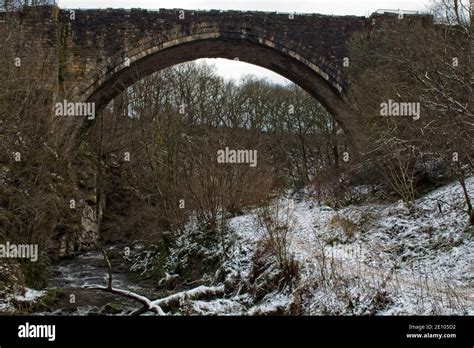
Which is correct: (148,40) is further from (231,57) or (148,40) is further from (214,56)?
(231,57)

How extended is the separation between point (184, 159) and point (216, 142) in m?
2.77

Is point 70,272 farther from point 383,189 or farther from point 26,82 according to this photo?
point 383,189

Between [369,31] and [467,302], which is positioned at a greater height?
[369,31]

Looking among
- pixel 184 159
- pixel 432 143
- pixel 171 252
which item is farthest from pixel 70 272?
pixel 432 143

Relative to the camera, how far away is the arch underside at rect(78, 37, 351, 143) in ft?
59.2
